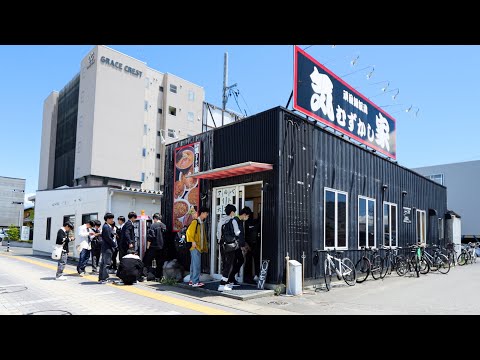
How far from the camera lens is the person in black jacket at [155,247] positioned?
10.3 meters

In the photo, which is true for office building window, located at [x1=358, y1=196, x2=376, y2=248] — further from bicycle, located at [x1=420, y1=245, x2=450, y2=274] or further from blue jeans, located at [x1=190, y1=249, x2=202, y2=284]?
blue jeans, located at [x1=190, y1=249, x2=202, y2=284]

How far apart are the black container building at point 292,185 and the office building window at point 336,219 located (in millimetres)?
28

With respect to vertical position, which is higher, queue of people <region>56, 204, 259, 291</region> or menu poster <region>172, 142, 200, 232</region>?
menu poster <region>172, 142, 200, 232</region>

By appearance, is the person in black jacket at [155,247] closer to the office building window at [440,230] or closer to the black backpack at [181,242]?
the black backpack at [181,242]

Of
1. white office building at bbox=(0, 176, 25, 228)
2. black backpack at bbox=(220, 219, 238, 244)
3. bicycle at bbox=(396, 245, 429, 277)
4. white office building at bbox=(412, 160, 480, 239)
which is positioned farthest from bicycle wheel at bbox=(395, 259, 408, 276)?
white office building at bbox=(0, 176, 25, 228)

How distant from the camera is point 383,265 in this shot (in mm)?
11844

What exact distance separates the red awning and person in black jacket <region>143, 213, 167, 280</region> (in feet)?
5.83

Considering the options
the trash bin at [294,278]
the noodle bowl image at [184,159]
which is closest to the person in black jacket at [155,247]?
the noodle bowl image at [184,159]

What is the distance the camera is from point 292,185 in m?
9.21

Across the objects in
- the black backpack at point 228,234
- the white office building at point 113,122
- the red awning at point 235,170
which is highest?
the white office building at point 113,122

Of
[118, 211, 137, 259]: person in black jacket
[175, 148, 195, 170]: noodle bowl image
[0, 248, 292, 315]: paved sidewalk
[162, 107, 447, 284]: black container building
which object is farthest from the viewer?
[175, 148, 195, 170]: noodle bowl image

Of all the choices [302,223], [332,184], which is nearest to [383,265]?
[332,184]

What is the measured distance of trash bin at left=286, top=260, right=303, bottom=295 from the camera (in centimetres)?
832
